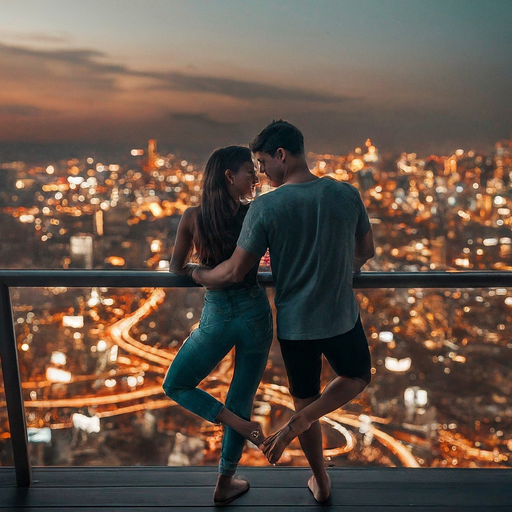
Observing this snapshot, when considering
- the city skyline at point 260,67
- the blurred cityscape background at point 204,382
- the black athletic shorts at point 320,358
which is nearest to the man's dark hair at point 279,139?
the blurred cityscape background at point 204,382

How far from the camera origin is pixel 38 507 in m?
2.25

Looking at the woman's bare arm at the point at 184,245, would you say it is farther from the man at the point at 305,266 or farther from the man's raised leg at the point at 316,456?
the man's raised leg at the point at 316,456

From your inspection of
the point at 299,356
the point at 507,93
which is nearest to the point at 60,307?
the point at 299,356

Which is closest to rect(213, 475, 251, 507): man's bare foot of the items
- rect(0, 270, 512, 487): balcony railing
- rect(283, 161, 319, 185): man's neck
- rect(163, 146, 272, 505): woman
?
rect(163, 146, 272, 505): woman

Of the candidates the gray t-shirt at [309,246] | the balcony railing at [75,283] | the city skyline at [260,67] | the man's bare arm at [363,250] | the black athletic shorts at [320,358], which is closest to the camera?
the gray t-shirt at [309,246]

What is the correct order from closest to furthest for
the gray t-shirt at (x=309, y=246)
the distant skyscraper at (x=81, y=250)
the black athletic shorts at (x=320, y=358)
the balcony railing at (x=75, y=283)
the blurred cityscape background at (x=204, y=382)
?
the gray t-shirt at (x=309, y=246)
the black athletic shorts at (x=320, y=358)
the balcony railing at (x=75, y=283)
the blurred cityscape background at (x=204, y=382)
the distant skyscraper at (x=81, y=250)

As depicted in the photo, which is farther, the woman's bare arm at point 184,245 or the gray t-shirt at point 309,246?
the woman's bare arm at point 184,245

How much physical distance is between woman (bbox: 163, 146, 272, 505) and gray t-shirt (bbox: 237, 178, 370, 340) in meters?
0.16

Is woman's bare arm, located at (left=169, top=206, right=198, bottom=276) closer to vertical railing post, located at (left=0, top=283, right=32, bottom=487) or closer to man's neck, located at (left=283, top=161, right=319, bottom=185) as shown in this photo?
man's neck, located at (left=283, top=161, right=319, bottom=185)

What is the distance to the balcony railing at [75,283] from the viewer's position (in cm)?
231

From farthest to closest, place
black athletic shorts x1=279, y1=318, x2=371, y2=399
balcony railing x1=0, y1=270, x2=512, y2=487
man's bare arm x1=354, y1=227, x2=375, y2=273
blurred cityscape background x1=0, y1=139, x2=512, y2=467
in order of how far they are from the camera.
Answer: blurred cityscape background x1=0, y1=139, x2=512, y2=467
balcony railing x1=0, y1=270, x2=512, y2=487
man's bare arm x1=354, y1=227, x2=375, y2=273
black athletic shorts x1=279, y1=318, x2=371, y2=399

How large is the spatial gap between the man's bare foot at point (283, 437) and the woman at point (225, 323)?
0.10 metres

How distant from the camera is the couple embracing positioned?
1.91 metres

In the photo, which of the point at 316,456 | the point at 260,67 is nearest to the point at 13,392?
the point at 316,456
